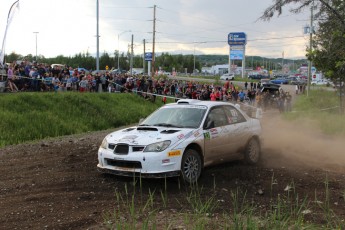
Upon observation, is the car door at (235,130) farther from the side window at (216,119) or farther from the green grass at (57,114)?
the green grass at (57,114)

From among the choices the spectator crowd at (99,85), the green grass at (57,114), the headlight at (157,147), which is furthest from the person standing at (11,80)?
the headlight at (157,147)

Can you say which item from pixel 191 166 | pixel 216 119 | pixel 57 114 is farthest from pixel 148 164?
pixel 57 114

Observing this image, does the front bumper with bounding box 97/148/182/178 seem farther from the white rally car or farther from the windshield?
the windshield

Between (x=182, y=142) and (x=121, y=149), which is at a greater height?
(x=182, y=142)

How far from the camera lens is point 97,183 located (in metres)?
7.61

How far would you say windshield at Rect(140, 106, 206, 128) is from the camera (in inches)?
325

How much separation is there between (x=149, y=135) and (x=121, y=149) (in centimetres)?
57

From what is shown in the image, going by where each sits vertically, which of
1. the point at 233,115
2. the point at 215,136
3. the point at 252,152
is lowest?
the point at 252,152

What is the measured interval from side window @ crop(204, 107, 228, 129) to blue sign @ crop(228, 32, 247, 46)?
91.0 meters

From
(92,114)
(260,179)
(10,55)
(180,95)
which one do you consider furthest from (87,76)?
(10,55)

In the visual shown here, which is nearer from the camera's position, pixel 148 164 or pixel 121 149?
pixel 148 164

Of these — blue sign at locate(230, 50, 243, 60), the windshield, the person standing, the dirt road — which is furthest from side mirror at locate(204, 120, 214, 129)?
blue sign at locate(230, 50, 243, 60)

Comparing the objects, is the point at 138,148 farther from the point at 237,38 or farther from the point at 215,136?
the point at 237,38

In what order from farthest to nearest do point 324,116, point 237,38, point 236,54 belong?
point 236,54, point 237,38, point 324,116
